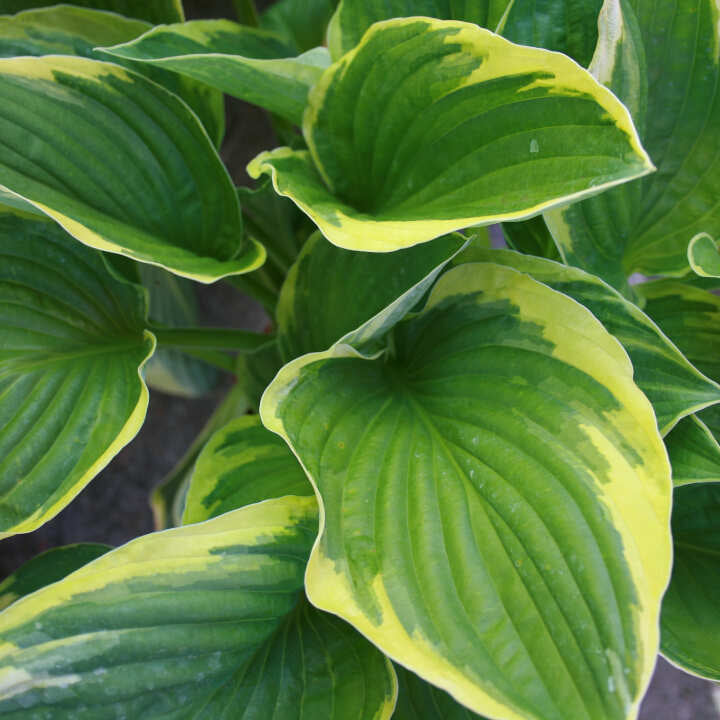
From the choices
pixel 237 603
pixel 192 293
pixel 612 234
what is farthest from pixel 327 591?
pixel 192 293

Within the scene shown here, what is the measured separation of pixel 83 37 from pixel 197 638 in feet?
1.92

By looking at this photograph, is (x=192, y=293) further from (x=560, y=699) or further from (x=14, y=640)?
(x=560, y=699)

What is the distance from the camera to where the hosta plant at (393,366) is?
1.34ft

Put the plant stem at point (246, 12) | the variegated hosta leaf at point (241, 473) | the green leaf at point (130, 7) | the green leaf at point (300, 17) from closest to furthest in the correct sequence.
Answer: the variegated hosta leaf at point (241, 473) → the green leaf at point (130, 7) → the plant stem at point (246, 12) → the green leaf at point (300, 17)

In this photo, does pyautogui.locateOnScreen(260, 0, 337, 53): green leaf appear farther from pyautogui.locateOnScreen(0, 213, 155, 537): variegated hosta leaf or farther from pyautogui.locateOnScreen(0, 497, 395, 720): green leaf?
pyautogui.locateOnScreen(0, 497, 395, 720): green leaf

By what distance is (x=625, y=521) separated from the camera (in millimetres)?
411

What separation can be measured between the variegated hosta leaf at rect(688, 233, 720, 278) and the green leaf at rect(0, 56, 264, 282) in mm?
361

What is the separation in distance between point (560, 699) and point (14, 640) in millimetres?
320

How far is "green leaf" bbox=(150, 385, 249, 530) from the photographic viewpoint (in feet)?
2.84

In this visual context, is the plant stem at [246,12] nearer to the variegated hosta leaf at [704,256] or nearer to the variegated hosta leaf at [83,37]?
the variegated hosta leaf at [83,37]

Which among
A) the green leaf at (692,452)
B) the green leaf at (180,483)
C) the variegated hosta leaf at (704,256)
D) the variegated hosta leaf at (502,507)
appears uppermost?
the variegated hosta leaf at (704,256)

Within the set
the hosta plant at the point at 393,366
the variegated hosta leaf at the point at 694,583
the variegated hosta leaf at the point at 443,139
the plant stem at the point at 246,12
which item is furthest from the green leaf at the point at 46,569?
the plant stem at the point at 246,12

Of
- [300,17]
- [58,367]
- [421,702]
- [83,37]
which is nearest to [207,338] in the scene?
[58,367]

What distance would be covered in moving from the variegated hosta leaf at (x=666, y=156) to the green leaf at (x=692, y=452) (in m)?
0.16
